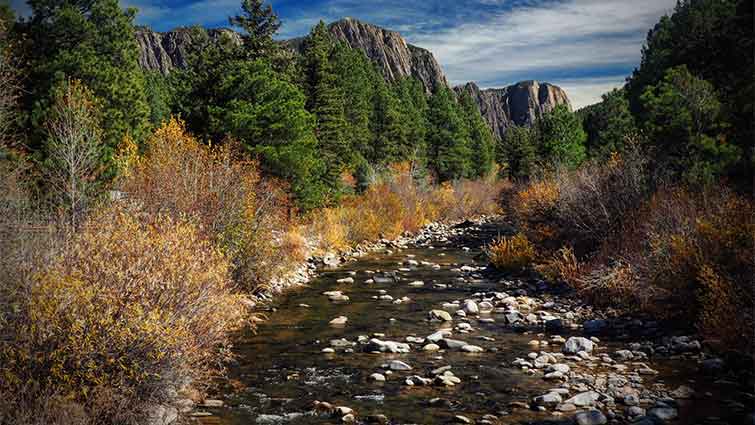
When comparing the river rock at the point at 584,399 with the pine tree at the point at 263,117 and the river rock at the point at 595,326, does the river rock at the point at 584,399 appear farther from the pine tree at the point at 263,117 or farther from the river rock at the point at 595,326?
the pine tree at the point at 263,117

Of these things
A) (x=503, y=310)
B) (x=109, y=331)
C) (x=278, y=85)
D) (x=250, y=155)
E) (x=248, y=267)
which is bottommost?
(x=503, y=310)

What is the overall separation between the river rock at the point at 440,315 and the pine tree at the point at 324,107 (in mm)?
22820

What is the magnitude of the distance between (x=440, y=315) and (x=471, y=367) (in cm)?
444

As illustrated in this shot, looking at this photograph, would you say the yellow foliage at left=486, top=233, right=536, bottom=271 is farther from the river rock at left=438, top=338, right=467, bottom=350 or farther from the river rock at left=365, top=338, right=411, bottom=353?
the river rock at left=365, top=338, right=411, bottom=353

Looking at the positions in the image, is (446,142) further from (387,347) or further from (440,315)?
(387,347)

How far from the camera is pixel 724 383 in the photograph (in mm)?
10281

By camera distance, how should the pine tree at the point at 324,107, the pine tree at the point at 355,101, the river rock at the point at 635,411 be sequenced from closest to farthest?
the river rock at the point at 635,411
the pine tree at the point at 324,107
the pine tree at the point at 355,101

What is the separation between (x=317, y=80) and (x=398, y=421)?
117 ft

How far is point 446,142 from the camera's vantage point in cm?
7494

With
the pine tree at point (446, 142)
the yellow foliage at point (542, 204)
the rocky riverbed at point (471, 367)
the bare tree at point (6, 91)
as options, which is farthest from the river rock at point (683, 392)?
the pine tree at point (446, 142)

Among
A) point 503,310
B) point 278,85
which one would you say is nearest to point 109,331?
point 503,310

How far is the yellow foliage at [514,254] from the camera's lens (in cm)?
2398

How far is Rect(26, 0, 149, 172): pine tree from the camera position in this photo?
89.6 ft

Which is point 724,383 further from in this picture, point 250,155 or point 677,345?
point 250,155
